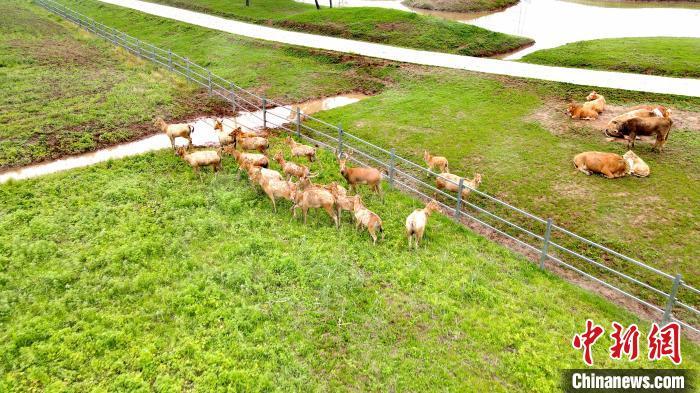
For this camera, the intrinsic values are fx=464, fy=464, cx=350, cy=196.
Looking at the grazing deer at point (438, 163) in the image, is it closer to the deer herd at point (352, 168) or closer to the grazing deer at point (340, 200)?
the deer herd at point (352, 168)

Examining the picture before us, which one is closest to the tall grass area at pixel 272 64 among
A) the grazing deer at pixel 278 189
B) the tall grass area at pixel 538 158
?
the tall grass area at pixel 538 158

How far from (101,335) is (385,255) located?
5780mm

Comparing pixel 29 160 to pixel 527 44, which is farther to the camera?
pixel 527 44

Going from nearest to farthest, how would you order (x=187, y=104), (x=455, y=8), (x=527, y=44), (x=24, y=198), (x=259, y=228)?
(x=259, y=228) < (x=24, y=198) < (x=187, y=104) < (x=527, y=44) < (x=455, y=8)

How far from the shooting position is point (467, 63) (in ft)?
85.8

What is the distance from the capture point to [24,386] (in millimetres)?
7223

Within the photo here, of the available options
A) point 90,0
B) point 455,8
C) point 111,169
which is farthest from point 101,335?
point 90,0

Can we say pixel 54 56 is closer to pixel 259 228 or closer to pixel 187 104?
pixel 187 104

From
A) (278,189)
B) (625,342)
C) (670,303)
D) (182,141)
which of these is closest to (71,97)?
(182,141)

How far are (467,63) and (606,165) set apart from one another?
537 inches

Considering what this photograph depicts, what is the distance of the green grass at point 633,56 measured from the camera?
79.6 ft

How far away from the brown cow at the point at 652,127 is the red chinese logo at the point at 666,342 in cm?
925

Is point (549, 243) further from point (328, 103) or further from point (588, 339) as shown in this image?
point (328, 103)

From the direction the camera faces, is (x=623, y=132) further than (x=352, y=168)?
Yes
